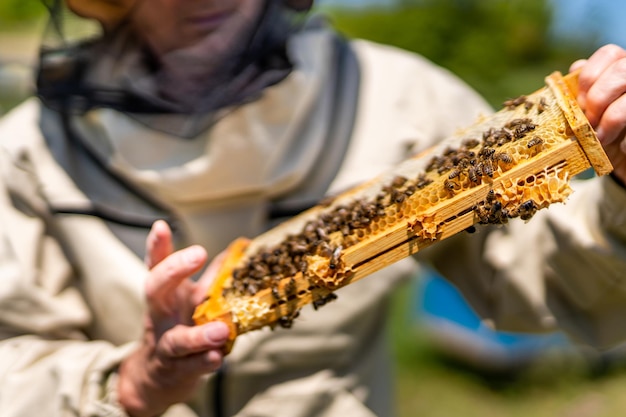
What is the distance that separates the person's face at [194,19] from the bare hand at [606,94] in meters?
0.53

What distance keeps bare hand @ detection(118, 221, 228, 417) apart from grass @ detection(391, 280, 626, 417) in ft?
6.52

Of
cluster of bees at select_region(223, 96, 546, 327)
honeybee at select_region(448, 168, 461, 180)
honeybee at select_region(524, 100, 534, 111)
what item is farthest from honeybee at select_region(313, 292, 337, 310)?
honeybee at select_region(524, 100, 534, 111)

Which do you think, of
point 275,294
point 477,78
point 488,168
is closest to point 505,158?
point 488,168

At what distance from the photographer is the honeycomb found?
91cm

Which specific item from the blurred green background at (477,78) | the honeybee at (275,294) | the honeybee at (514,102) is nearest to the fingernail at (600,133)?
A: the honeybee at (514,102)

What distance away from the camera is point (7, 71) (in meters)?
2.15

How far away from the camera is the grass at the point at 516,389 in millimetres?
3174

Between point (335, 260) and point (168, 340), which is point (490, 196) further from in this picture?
point (168, 340)

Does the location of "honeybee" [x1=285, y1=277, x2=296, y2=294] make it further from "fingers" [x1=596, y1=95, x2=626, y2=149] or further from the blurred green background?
the blurred green background

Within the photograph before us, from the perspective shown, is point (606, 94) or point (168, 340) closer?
point (606, 94)

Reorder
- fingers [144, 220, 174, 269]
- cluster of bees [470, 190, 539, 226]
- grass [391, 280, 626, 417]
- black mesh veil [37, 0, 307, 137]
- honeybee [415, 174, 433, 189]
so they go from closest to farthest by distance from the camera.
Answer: cluster of bees [470, 190, 539, 226] < honeybee [415, 174, 433, 189] < fingers [144, 220, 174, 269] < black mesh veil [37, 0, 307, 137] < grass [391, 280, 626, 417]

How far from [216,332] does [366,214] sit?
0.83ft

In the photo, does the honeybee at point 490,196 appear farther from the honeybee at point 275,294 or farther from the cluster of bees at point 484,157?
the honeybee at point 275,294

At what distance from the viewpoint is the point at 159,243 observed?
115 centimetres
